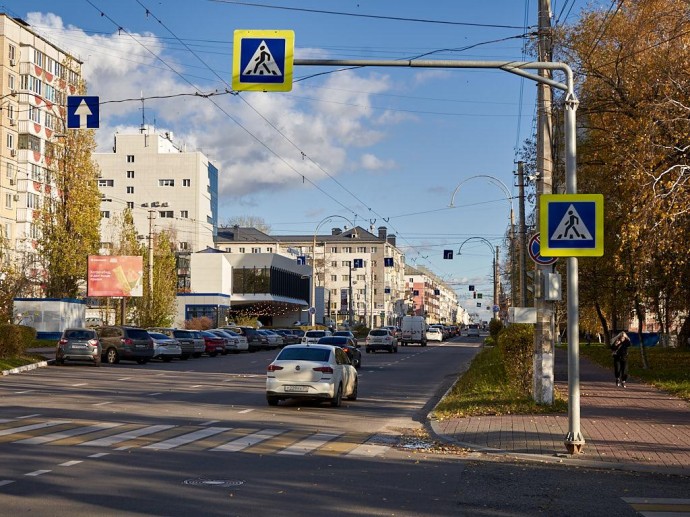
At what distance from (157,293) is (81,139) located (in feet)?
42.7

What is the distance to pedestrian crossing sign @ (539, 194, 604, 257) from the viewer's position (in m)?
13.8

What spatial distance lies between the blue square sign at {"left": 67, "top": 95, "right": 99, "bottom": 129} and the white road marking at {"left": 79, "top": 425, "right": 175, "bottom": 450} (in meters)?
12.1

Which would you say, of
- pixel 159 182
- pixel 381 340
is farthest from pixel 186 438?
pixel 159 182

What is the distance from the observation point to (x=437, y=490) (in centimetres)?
1065

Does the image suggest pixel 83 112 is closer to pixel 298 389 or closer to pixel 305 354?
pixel 305 354

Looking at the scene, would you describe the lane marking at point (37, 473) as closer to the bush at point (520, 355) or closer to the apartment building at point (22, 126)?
the bush at point (520, 355)

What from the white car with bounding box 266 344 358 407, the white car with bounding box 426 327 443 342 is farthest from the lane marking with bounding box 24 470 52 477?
the white car with bounding box 426 327 443 342

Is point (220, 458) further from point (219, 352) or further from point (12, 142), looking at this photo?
point (12, 142)

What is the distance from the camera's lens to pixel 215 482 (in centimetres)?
1079

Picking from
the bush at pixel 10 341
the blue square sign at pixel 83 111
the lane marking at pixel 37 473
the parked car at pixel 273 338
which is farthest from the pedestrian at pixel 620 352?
the parked car at pixel 273 338

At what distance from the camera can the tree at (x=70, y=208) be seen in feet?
184

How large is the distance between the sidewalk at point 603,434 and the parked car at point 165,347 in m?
27.7

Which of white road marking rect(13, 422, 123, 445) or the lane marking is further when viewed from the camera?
white road marking rect(13, 422, 123, 445)

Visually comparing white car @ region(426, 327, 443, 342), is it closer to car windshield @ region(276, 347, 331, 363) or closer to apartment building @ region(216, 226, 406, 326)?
apartment building @ region(216, 226, 406, 326)
